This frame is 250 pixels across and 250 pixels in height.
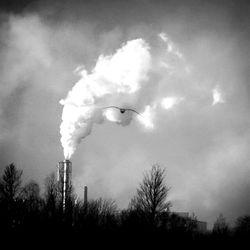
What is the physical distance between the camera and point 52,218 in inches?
1013

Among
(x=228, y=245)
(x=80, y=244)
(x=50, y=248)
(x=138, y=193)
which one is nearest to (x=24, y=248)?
(x=50, y=248)

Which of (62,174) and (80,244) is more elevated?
(62,174)

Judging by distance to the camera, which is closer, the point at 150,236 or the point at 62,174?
the point at 150,236

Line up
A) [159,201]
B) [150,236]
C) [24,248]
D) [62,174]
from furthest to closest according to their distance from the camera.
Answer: [62,174] < [159,201] < [150,236] < [24,248]

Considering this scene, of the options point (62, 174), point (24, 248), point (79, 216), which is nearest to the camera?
point (24, 248)

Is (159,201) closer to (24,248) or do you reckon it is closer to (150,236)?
(150,236)

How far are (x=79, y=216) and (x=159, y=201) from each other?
292 inches

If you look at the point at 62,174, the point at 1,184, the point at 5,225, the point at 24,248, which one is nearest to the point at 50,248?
the point at 24,248

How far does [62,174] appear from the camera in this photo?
7150cm

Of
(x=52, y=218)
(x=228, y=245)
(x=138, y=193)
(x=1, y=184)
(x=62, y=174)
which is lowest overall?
(x=228, y=245)

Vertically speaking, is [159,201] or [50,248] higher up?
[159,201]

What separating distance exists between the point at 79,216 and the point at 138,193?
608cm

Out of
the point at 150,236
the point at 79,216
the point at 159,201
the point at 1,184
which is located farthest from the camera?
the point at 1,184

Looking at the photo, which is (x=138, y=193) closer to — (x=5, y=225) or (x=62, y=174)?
(x=5, y=225)
